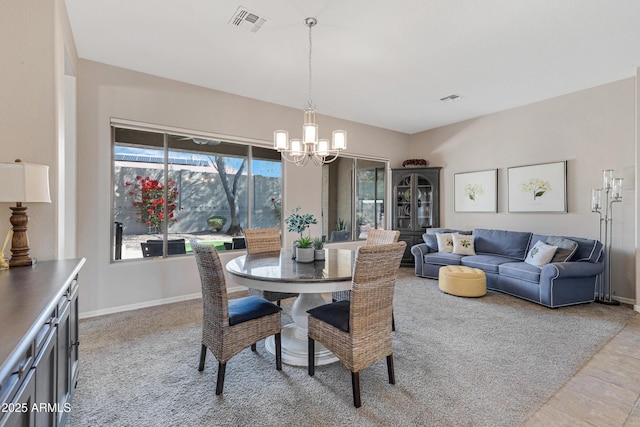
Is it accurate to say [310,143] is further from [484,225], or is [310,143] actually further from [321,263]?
[484,225]

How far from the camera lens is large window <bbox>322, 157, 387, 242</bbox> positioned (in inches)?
227

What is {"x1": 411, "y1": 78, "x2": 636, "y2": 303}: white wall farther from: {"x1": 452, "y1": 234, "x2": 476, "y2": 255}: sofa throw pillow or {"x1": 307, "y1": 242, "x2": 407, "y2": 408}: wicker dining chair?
{"x1": 307, "y1": 242, "x2": 407, "y2": 408}: wicker dining chair

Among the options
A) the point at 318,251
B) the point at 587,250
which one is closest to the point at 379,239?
the point at 318,251

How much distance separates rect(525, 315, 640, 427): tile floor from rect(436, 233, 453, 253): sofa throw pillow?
2664 mm

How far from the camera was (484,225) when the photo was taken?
551cm

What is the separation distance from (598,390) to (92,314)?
15.8ft

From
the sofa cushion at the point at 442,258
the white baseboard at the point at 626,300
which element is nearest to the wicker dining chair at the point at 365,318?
the sofa cushion at the point at 442,258

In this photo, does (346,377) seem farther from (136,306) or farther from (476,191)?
(476,191)

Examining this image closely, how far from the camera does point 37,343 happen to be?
1104 mm

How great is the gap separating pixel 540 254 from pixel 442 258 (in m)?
1.36

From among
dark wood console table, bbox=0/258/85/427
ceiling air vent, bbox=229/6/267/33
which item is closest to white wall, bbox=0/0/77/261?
dark wood console table, bbox=0/258/85/427

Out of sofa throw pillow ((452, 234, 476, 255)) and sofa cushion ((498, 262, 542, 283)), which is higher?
sofa throw pillow ((452, 234, 476, 255))

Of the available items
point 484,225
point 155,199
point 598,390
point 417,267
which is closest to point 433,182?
point 484,225

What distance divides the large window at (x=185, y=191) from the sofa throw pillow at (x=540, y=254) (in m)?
3.84
